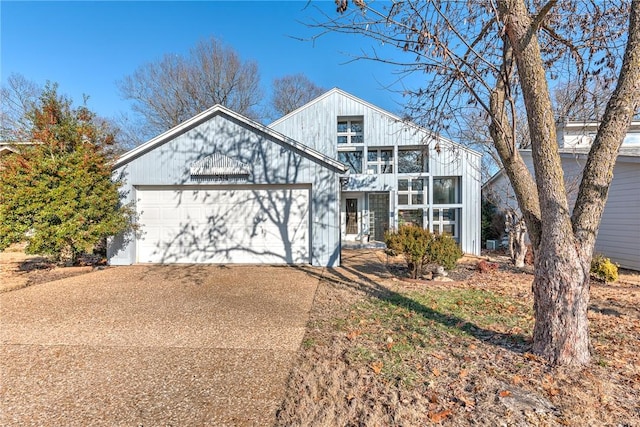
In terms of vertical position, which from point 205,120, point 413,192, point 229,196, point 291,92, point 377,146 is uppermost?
point 291,92

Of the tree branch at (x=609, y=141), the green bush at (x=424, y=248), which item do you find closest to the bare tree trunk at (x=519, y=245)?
the green bush at (x=424, y=248)

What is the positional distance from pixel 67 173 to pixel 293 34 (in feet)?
24.3

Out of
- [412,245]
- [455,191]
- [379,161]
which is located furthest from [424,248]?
[379,161]

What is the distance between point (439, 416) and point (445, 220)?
11270 millimetres

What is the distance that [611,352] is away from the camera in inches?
134

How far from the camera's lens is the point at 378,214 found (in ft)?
45.1

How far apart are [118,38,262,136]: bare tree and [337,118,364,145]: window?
1219 cm

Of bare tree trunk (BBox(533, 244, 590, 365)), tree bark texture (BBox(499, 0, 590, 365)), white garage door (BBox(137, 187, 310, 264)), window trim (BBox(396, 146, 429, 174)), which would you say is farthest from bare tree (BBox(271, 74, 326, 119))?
bare tree trunk (BBox(533, 244, 590, 365))

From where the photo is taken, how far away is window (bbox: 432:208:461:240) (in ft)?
41.2

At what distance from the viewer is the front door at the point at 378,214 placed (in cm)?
1352

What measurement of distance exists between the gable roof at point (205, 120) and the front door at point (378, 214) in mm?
5198

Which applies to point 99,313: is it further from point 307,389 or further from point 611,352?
point 611,352

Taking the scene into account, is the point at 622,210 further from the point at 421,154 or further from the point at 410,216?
the point at 421,154

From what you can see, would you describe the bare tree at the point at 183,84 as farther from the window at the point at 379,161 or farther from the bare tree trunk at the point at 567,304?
the bare tree trunk at the point at 567,304
